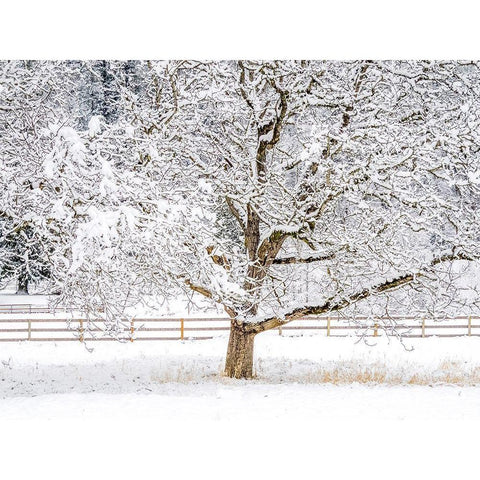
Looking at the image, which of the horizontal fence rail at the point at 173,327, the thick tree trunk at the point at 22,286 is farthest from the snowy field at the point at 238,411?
the thick tree trunk at the point at 22,286

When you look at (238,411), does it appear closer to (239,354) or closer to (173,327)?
(239,354)

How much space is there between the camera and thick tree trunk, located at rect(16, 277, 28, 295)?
12.8 feet

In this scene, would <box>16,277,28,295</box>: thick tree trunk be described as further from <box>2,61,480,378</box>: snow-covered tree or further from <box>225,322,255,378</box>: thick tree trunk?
<box>225,322,255,378</box>: thick tree trunk

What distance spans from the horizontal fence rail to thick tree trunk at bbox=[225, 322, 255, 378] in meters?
0.10

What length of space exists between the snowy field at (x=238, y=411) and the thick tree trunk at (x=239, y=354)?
92 mm

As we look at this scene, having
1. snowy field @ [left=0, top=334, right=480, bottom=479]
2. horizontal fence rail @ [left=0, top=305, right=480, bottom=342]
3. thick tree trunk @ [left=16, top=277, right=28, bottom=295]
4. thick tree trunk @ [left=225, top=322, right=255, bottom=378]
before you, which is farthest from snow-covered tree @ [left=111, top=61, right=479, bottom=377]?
thick tree trunk @ [left=16, top=277, right=28, bottom=295]

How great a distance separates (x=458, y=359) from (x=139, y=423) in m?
2.71

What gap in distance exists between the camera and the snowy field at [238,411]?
3.82 meters

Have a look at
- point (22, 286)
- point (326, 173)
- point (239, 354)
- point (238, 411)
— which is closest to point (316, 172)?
point (326, 173)

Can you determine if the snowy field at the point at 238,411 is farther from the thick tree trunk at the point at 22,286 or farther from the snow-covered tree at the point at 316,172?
the thick tree trunk at the point at 22,286

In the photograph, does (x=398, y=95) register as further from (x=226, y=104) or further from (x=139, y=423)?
(x=139, y=423)

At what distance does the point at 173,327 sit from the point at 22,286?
3.92 ft
